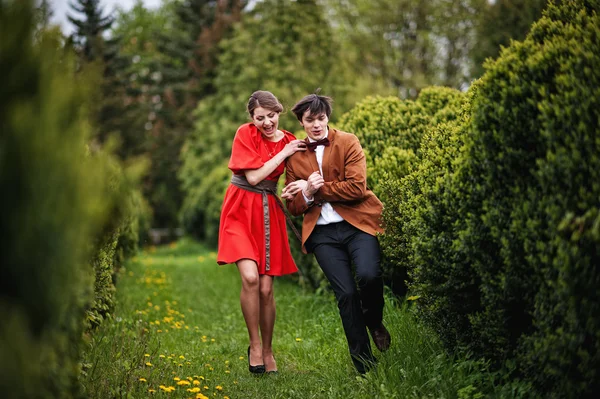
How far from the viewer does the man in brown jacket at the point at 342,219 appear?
4.36 meters

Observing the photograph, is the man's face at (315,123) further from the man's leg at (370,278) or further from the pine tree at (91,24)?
the pine tree at (91,24)

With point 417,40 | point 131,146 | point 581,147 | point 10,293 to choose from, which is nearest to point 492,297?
point 581,147

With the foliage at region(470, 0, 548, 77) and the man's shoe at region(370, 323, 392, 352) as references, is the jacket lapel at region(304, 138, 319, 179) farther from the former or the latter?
the foliage at region(470, 0, 548, 77)

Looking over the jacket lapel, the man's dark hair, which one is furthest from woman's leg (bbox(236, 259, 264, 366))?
the man's dark hair

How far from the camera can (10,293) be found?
6.47 feet

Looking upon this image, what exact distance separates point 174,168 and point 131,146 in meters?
2.62

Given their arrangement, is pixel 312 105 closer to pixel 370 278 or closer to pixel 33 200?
pixel 370 278

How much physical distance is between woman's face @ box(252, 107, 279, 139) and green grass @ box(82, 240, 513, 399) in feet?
6.39

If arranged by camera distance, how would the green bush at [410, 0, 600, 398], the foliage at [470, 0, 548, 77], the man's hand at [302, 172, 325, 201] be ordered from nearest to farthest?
the green bush at [410, 0, 600, 398] < the man's hand at [302, 172, 325, 201] < the foliage at [470, 0, 548, 77]

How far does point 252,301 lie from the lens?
4.86 m

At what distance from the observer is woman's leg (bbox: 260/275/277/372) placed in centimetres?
497

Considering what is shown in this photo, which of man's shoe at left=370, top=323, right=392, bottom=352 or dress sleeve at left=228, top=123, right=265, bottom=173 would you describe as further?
dress sleeve at left=228, top=123, right=265, bottom=173

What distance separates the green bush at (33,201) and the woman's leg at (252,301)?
2566 millimetres

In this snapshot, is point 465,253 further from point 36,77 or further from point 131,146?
point 131,146
